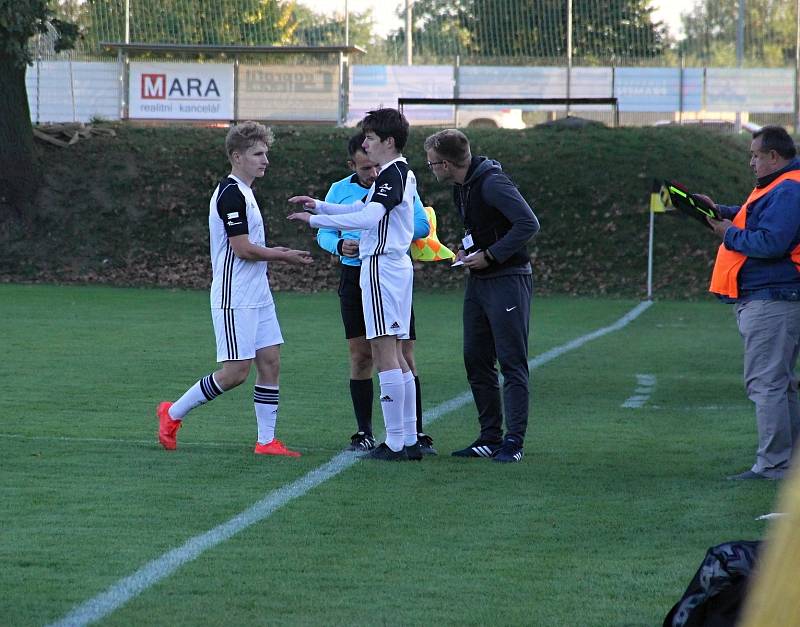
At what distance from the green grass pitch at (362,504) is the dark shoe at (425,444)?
0.10m

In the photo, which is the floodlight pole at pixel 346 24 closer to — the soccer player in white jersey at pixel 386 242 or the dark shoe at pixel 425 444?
the dark shoe at pixel 425 444

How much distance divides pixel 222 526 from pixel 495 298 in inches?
104

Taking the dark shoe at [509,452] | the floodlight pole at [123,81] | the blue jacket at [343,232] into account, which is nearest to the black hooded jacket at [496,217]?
the blue jacket at [343,232]

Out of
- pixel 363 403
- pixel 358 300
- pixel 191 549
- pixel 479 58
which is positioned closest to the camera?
pixel 191 549

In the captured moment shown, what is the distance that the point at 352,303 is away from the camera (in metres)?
8.36

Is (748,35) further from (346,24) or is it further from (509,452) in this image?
(509,452)

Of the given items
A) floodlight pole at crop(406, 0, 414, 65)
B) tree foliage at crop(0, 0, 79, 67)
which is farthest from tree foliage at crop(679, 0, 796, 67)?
tree foliage at crop(0, 0, 79, 67)

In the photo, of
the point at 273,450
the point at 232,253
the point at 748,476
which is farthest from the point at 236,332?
the point at 748,476

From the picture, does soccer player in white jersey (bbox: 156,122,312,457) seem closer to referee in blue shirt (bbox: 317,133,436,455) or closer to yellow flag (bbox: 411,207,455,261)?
→ referee in blue shirt (bbox: 317,133,436,455)

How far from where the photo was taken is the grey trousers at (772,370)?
7.29 metres

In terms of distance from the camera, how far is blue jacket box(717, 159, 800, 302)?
280 inches

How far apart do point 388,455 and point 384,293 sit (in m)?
0.94

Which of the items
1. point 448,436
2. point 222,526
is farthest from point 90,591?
point 448,436

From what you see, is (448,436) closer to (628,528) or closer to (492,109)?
(628,528)
